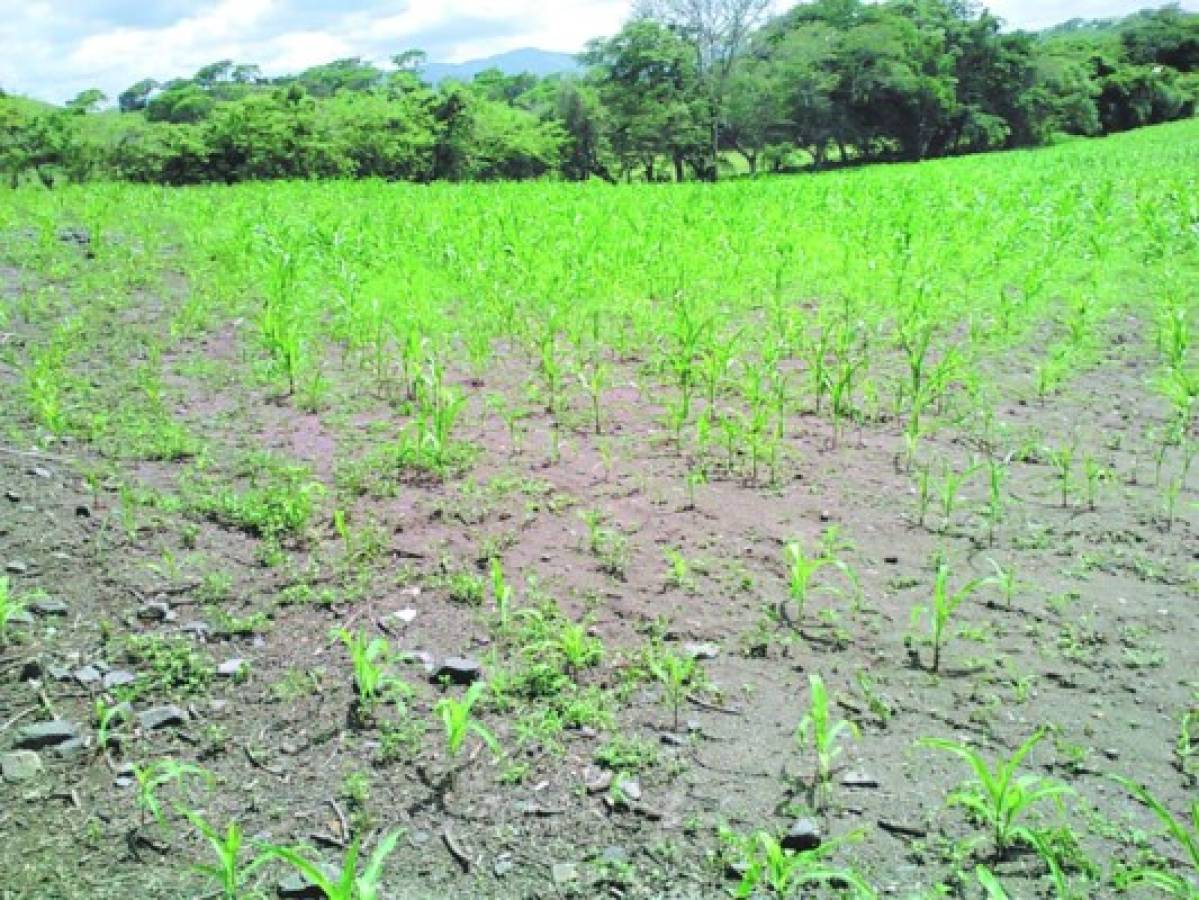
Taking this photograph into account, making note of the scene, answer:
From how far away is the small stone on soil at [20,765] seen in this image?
2504 millimetres

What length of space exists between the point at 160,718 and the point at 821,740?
1.95 m

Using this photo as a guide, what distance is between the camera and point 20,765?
254 centimetres

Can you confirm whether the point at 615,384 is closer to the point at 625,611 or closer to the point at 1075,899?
the point at 625,611

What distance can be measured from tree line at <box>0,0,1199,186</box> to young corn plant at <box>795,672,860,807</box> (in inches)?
1055

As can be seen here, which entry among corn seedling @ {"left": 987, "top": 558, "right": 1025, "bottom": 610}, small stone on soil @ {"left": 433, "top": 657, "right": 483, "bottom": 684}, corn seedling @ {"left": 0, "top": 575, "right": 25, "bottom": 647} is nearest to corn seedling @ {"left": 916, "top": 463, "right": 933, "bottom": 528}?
corn seedling @ {"left": 987, "top": 558, "right": 1025, "bottom": 610}

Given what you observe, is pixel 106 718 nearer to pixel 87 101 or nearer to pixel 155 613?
pixel 155 613

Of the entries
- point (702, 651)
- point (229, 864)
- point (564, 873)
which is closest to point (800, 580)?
point (702, 651)

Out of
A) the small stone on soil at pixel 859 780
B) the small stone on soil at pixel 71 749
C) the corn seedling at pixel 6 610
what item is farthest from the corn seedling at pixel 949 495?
the corn seedling at pixel 6 610

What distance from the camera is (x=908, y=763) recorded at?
8.14 ft

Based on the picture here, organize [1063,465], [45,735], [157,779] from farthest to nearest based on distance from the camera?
[1063,465]
[45,735]
[157,779]

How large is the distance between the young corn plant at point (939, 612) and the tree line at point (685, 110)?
26375 millimetres

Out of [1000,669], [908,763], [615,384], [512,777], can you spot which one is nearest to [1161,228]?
[615,384]

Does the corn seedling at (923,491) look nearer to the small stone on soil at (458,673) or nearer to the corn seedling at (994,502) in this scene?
the corn seedling at (994,502)

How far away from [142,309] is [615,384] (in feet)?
13.3
